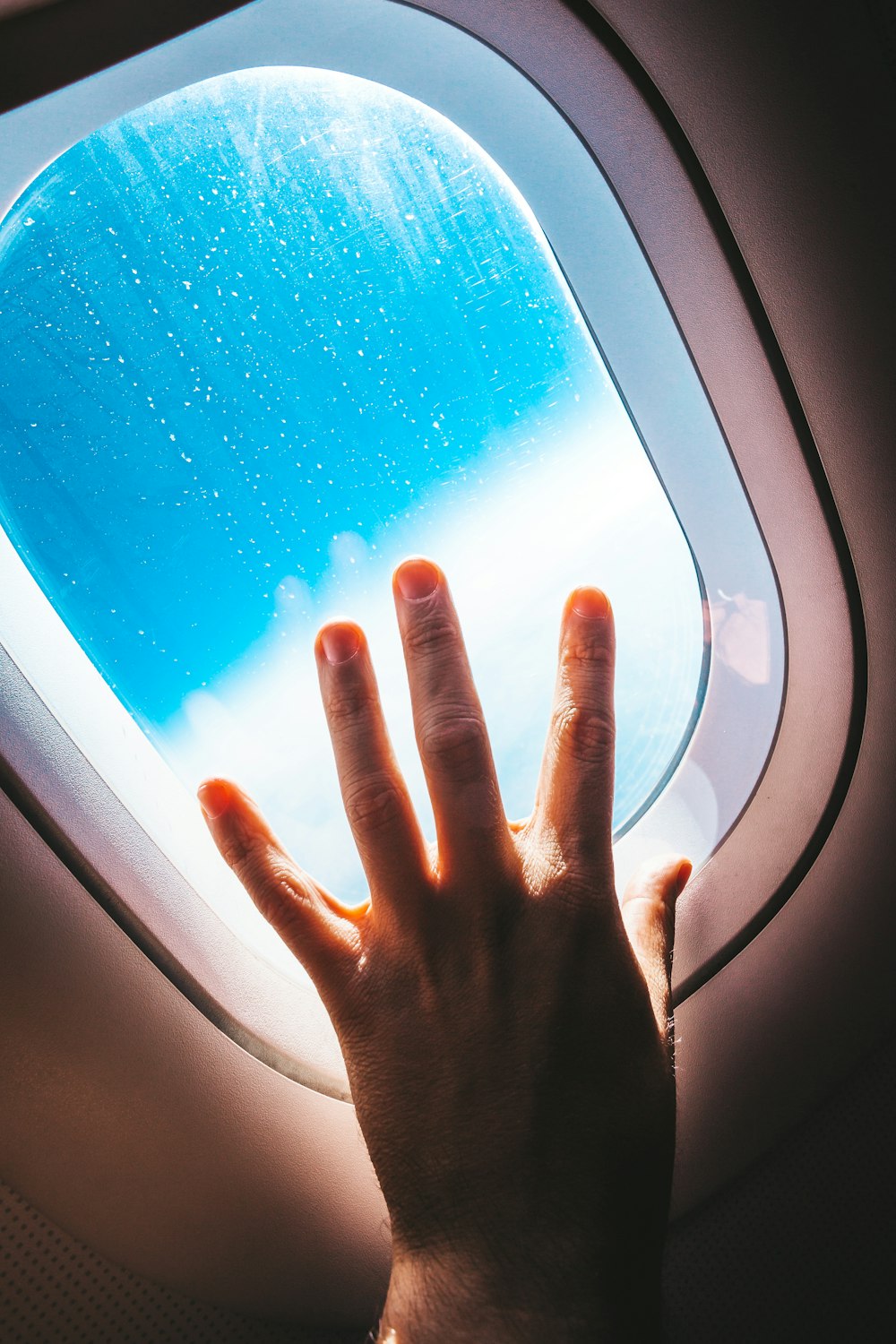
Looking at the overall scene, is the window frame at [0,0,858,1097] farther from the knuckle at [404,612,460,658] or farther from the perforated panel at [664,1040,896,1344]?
the knuckle at [404,612,460,658]

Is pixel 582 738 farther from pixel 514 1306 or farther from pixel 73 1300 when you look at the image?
pixel 73 1300

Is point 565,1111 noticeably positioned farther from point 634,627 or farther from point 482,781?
point 634,627

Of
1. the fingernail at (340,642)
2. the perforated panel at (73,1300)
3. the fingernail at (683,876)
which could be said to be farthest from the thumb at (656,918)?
the perforated panel at (73,1300)

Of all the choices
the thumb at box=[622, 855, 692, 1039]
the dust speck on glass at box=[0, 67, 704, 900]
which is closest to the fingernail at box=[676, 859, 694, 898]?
the thumb at box=[622, 855, 692, 1039]

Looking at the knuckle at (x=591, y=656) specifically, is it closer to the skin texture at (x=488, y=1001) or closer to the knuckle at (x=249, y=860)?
the skin texture at (x=488, y=1001)

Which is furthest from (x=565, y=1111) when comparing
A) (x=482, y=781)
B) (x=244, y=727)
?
(x=244, y=727)

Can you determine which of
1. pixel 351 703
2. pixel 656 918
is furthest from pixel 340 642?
pixel 656 918

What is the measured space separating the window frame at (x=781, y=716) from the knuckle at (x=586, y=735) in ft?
1.38

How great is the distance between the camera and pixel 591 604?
0.95 meters

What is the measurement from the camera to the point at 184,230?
0.96 m

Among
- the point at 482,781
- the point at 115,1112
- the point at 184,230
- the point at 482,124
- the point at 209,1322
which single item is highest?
the point at 184,230

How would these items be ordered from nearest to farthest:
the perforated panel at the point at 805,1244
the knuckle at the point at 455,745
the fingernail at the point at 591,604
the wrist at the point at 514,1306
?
the wrist at the point at 514,1306, the knuckle at the point at 455,745, the fingernail at the point at 591,604, the perforated panel at the point at 805,1244

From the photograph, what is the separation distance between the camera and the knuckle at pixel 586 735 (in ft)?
2.91

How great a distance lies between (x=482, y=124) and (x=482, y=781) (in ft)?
2.91
